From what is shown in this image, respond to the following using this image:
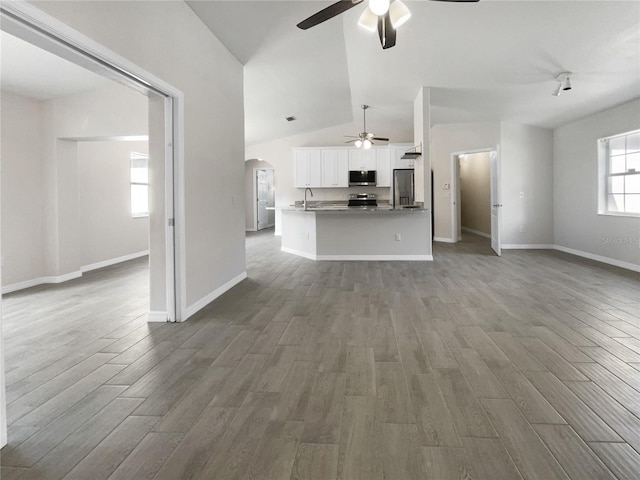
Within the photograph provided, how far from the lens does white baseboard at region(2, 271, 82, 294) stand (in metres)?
4.73

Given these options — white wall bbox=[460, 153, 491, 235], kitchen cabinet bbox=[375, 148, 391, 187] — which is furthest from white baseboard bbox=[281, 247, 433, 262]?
white wall bbox=[460, 153, 491, 235]

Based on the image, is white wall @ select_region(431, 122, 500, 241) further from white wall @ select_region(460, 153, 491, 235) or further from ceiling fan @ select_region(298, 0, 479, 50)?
ceiling fan @ select_region(298, 0, 479, 50)

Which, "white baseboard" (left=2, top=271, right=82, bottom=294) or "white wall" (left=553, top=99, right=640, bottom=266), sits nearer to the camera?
"white baseboard" (left=2, top=271, right=82, bottom=294)

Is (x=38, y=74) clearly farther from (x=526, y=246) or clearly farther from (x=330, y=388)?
(x=526, y=246)

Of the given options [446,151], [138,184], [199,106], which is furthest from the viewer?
[446,151]

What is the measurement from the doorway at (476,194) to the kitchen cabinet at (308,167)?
3.29 metres

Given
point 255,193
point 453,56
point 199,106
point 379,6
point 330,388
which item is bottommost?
point 330,388

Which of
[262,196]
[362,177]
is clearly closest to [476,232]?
[362,177]

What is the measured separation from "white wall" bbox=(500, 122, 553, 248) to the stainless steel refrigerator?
7.74 feet

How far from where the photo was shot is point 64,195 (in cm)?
529

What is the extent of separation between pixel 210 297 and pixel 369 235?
3.47m

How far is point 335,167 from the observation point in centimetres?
1004

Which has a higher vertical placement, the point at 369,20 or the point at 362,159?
the point at 362,159

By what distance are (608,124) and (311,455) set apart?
6974 mm
